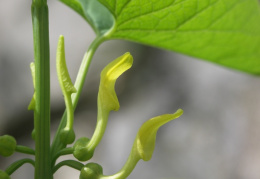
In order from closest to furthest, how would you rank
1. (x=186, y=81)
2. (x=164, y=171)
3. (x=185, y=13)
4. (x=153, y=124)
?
(x=153, y=124), (x=185, y=13), (x=164, y=171), (x=186, y=81)

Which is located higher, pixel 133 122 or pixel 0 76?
pixel 0 76

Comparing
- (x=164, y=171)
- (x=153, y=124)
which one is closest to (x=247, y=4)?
(x=153, y=124)

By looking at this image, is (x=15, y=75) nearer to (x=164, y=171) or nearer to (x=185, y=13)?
(x=164, y=171)

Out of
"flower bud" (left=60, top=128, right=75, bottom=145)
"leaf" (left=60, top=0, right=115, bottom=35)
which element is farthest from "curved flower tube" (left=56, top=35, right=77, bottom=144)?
"leaf" (left=60, top=0, right=115, bottom=35)

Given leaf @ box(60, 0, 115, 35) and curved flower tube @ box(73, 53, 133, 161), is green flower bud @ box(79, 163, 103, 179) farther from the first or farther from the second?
leaf @ box(60, 0, 115, 35)

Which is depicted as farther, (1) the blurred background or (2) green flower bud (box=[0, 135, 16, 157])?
(1) the blurred background

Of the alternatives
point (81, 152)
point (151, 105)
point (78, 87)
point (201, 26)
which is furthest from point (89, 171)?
point (151, 105)

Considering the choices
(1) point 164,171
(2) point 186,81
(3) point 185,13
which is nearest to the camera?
(3) point 185,13
